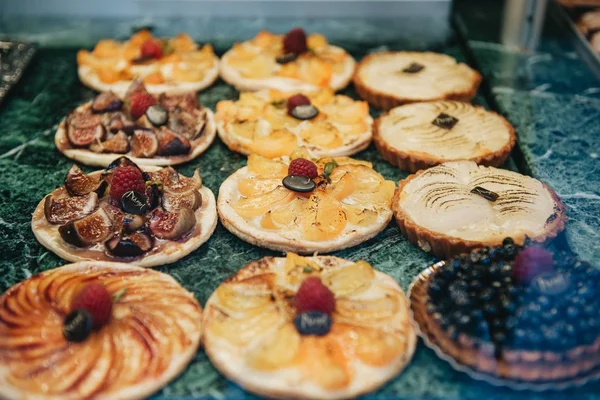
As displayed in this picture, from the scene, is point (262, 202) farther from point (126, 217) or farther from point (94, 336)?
point (94, 336)

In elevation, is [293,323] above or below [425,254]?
above

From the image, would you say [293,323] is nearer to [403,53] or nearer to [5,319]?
[5,319]

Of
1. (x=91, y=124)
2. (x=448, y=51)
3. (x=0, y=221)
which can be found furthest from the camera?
(x=448, y=51)

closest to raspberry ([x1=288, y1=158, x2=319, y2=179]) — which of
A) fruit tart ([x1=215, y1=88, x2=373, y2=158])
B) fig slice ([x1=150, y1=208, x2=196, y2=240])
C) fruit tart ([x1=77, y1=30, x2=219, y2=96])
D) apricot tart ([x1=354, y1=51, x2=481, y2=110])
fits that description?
fruit tart ([x1=215, y1=88, x2=373, y2=158])

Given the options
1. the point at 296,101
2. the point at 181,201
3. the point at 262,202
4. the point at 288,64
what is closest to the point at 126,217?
the point at 181,201

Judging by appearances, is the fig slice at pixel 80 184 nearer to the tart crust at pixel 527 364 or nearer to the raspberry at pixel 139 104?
the raspberry at pixel 139 104

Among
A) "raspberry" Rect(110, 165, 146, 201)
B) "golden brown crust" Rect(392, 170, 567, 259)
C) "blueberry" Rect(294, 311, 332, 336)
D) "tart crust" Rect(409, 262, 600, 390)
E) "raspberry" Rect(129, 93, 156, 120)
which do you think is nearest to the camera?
"tart crust" Rect(409, 262, 600, 390)

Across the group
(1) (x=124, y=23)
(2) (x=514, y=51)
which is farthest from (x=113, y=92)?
(2) (x=514, y=51)

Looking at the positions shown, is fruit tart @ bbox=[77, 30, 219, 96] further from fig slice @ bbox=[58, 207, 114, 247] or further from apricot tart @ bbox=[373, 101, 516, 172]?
fig slice @ bbox=[58, 207, 114, 247]
